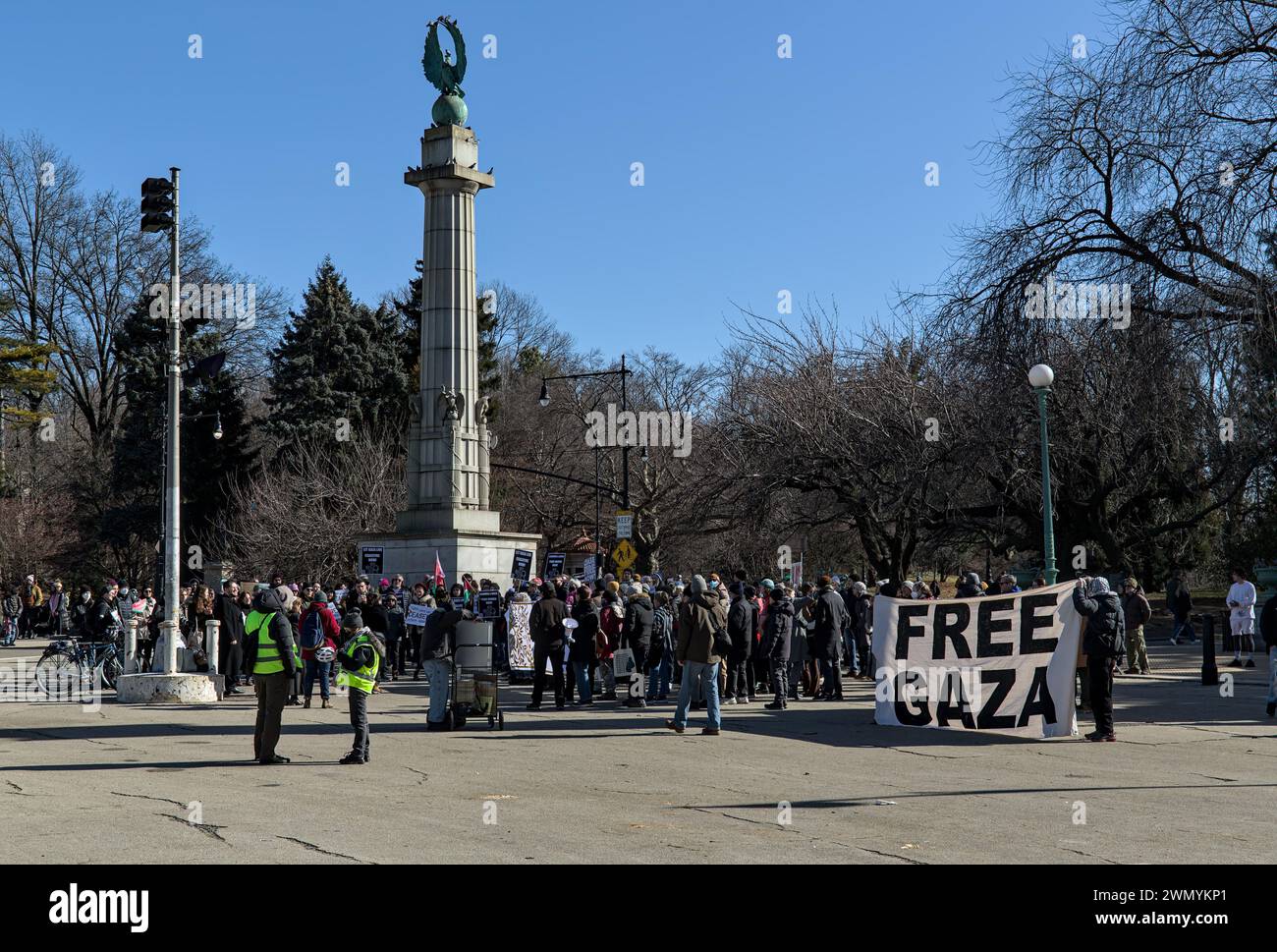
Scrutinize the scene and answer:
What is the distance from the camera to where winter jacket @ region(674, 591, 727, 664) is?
15875 mm

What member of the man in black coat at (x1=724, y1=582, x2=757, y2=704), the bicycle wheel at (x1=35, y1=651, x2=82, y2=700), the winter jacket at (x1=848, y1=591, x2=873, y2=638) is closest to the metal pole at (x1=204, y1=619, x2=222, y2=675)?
the bicycle wheel at (x1=35, y1=651, x2=82, y2=700)

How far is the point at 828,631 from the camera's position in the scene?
19.5 metres

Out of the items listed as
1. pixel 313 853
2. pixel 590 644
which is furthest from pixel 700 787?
pixel 590 644

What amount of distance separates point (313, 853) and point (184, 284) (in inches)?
1966

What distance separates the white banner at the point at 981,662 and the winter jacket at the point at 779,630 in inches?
70.3

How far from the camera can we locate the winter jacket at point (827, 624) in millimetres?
19234

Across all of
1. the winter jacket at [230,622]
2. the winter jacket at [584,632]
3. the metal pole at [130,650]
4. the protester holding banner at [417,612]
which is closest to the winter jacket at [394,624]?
the protester holding banner at [417,612]

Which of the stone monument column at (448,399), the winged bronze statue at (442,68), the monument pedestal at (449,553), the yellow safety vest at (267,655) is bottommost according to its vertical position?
the yellow safety vest at (267,655)

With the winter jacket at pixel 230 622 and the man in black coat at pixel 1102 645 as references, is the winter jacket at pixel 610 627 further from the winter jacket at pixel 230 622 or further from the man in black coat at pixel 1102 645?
the man in black coat at pixel 1102 645

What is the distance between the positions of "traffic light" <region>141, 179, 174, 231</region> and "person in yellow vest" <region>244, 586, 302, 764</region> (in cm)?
917

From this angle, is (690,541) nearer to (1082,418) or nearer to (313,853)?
(1082,418)

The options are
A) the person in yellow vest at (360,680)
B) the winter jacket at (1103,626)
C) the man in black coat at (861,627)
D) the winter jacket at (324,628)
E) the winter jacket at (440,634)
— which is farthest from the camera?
the man in black coat at (861,627)

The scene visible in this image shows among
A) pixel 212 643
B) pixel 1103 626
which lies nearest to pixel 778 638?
pixel 1103 626

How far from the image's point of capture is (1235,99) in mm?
25078
